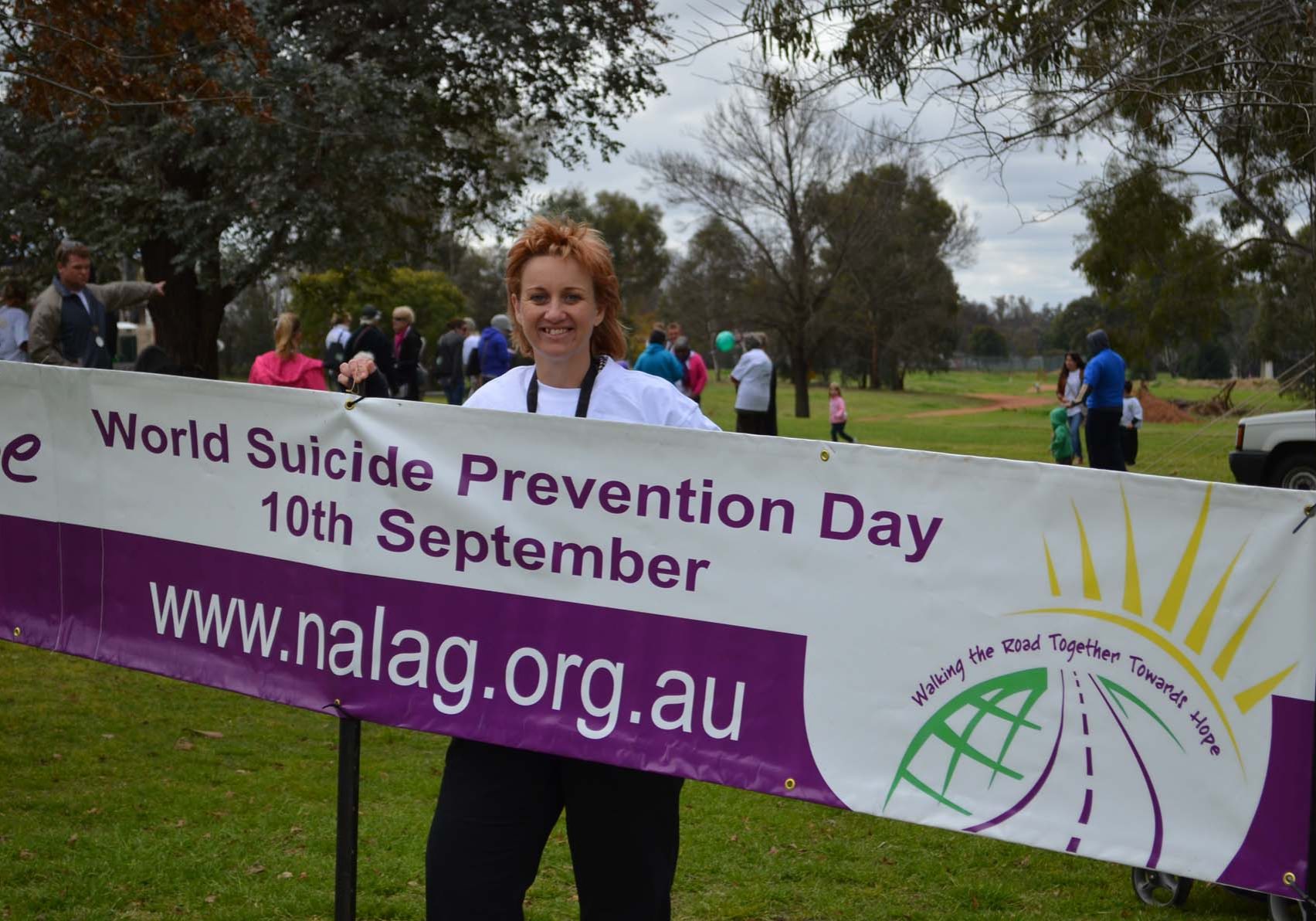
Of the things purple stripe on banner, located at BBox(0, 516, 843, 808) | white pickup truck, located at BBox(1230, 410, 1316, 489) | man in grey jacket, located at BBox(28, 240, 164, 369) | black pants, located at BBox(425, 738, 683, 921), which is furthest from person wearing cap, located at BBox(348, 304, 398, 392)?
black pants, located at BBox(425, 738, 683, 921)

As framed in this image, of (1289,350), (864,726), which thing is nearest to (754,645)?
(864,726)

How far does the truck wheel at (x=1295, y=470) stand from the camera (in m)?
16.8

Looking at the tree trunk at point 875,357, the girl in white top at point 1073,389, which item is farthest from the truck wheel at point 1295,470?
the tree trunk at point 875,357

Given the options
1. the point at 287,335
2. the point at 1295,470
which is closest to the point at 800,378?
the point at 1295,470

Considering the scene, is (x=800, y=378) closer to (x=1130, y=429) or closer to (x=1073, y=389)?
(x=1073, y=389)

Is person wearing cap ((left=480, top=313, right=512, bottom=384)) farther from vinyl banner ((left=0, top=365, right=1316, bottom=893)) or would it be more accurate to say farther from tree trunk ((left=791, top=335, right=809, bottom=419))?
tree trunk ((left=791, top=335, right=809, bottom=419))

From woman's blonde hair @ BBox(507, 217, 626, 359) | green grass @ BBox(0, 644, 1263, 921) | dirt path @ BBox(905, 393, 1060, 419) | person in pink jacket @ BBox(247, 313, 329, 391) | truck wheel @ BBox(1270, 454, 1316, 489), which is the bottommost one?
green grass @ BBox(0, 644, 1263, 921)

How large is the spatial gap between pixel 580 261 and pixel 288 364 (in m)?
8.17

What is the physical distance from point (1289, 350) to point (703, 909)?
139ft

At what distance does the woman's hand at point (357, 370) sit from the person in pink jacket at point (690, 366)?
17.0 meters

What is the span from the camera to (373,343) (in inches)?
647

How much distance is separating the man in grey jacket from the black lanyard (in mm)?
6683

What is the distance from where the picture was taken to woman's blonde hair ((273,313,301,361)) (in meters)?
10.9

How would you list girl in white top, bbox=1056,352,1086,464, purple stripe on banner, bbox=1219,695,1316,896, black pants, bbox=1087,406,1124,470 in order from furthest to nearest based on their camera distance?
girl in white top, bbox=1056,352,1086,464 < black pants, bbox=1087,406,1124,470 < purple stripe on banner, bbox=1219,695,1316,896
